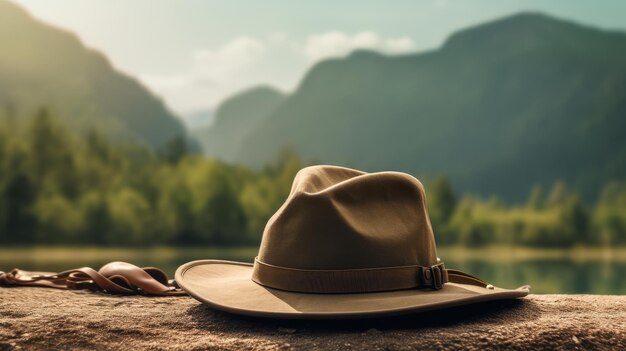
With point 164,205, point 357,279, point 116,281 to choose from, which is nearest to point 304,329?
point 357,279

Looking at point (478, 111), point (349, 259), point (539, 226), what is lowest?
point (539, 226)

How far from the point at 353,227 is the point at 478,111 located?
144 m

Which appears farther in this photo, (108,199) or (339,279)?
(108,199)

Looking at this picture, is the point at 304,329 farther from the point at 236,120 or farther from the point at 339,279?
the point at 236,120

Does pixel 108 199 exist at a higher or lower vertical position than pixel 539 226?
higher

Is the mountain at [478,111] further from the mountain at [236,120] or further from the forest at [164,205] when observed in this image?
the forest at [164,205]

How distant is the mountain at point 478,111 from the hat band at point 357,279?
116m

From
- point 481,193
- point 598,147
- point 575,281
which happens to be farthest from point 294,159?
point 598,147

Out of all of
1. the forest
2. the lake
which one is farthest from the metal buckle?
the forest

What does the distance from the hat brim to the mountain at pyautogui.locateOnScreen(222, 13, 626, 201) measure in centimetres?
11570

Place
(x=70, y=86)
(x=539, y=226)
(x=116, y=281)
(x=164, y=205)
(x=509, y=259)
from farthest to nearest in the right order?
(x=70, y=86) → (x=509, y=259) → (x=539, y=226) → (x=164, y=205) → (x=116, y=281)

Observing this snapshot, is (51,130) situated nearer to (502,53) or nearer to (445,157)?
(445,157)

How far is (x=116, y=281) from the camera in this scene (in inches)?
110

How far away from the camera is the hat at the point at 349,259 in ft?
7.01
